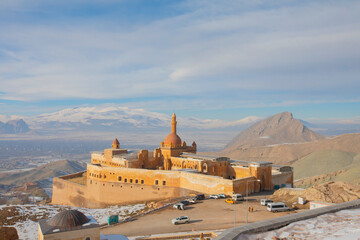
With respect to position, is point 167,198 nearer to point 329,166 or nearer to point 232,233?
point 232,233

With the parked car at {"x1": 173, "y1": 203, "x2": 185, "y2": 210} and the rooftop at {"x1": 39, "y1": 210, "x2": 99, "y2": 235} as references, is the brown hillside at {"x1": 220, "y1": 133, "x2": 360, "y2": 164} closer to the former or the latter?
the parked car at {"x1": 173, "y1": 203, "x2": 185, "y2": 210}

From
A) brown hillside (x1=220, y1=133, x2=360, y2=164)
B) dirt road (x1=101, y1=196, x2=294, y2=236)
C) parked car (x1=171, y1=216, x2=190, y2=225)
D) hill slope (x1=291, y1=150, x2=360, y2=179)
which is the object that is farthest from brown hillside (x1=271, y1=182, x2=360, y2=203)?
brown hillside (x1=220, y1=133, x2=360, y2=164)

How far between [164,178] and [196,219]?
1699 centimetres

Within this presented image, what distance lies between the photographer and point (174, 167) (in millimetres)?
57469

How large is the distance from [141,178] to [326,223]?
39484 mm

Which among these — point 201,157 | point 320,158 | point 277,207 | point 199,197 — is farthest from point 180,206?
point 320,158

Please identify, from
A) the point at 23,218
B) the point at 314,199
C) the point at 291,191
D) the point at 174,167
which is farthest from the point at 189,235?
the point at 174,167

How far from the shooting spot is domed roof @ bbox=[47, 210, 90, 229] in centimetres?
2022

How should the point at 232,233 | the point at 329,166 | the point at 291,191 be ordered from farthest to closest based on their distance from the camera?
the point at 329,166, the point at 291,191, the point at 232,233

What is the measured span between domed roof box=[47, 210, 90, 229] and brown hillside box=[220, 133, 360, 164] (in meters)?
108

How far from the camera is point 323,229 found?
956cm

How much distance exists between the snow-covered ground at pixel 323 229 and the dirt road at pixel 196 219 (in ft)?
55.1

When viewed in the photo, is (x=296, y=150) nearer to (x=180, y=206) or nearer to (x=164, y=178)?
(x=164, y=178)

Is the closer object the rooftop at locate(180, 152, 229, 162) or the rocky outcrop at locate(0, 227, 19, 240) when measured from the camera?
the rocky outcrop at locate(0, 227, 19, 240)
